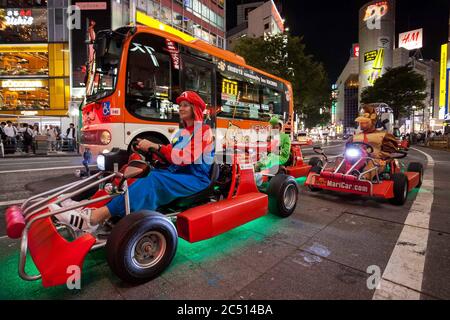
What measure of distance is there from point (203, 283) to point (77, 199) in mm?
1751

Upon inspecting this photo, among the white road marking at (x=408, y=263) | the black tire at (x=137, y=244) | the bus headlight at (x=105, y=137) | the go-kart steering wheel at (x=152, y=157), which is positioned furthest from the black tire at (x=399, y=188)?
the bus headlight at (x=105, y=137)

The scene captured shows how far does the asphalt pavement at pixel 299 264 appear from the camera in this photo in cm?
198

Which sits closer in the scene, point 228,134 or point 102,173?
point 102,173

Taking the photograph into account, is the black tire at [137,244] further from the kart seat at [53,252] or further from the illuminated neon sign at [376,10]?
the illuminated neon sign at [376,10]

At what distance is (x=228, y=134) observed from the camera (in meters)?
8.49

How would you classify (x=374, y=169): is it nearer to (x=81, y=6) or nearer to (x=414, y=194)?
(x=414, y=194)

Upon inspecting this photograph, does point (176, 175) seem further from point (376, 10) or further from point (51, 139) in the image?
point (376, 10)

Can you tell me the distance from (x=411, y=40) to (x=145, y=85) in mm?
95042

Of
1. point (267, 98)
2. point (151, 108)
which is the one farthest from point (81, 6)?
point (151, 108)

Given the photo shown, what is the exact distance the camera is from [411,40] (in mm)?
74812

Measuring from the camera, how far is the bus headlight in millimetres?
5293

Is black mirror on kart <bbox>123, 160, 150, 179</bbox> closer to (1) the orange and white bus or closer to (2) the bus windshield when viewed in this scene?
(1) the orange and white bus

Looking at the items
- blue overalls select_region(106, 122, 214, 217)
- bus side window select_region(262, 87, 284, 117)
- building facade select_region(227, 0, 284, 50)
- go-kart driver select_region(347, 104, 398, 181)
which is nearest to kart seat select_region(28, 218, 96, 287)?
blue overalls select_region(106, 122, 214, 217)

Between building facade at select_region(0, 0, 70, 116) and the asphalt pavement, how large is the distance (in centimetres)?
2356
